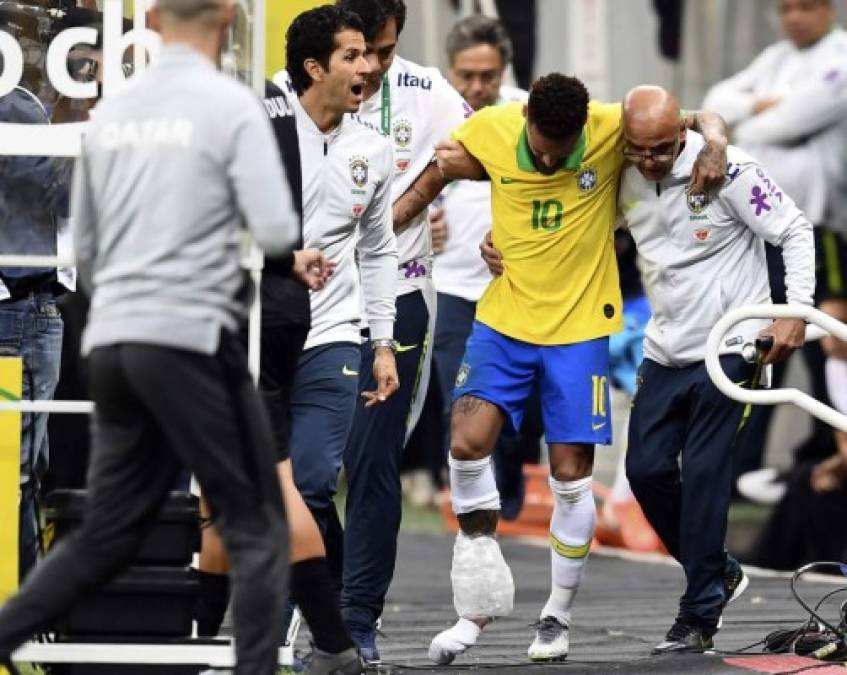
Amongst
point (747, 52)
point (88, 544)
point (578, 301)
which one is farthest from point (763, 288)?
point (747, 52)

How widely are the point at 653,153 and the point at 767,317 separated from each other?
2.36ft

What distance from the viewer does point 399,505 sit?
9.10m

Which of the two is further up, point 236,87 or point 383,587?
point 236,87

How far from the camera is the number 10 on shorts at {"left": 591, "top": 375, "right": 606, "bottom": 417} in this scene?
8.86 metres

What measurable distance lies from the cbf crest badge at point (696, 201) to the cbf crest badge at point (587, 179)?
0.34 m

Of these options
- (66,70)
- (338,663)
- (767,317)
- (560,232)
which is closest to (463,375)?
(560,232)

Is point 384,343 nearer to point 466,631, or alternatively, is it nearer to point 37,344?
point 466,631

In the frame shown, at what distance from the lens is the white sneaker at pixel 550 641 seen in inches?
344

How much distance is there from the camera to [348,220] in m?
8.52

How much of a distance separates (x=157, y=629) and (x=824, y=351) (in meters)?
7.10

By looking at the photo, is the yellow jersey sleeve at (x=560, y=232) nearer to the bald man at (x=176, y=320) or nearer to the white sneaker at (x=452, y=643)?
the white sneaker at (x=452, y=643)

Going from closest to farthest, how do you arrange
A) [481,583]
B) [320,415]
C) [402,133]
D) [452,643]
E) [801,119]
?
[320,415]
[452,643]
[481,583]
[402,133]
[801,119]

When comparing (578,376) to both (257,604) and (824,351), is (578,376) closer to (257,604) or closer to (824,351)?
(257,604)

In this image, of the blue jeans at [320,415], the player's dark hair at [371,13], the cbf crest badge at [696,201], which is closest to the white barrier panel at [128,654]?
the blue jeans at [320,415]
